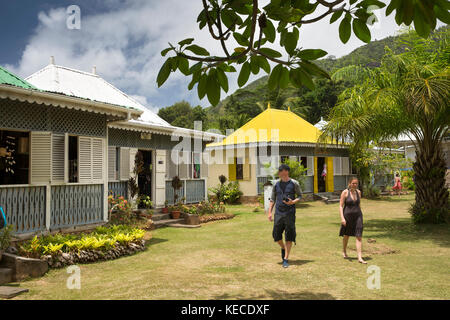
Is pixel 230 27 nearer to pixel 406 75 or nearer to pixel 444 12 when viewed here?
pixel 444 12

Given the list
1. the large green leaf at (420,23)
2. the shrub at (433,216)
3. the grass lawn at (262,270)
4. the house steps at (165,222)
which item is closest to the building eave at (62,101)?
the grass lawn at (262,270)

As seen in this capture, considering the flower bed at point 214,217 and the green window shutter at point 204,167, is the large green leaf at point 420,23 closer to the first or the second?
the flower bed at point 214,217

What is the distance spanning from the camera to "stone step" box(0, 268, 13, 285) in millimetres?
5312

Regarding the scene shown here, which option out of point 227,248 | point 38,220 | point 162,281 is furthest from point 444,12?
point 38,220

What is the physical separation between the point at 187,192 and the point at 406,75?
28.6 ft

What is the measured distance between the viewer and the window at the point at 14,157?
29.8 ft

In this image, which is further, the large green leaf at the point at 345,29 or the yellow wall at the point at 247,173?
the yellow wall at the point at 247,173

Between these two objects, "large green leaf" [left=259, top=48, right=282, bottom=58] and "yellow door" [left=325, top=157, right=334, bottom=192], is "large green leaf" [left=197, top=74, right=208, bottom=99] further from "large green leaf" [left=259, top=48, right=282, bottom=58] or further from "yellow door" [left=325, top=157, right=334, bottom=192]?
"yellow door" [left=325, top=157, right=334, bottom=192]

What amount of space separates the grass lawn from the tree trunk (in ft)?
1.65

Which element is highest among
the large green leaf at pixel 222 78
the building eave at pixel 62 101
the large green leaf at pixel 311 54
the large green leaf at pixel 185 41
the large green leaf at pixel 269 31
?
the building eave at pixel 62 101

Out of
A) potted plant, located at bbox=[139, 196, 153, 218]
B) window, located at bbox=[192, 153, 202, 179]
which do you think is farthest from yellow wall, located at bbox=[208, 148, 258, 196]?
potted plant, located at bbox=[139, 196, 153, 218]

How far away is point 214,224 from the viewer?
Answer: 1191cm

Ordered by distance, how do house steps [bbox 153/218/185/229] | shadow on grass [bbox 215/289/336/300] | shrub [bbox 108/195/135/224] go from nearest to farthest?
shadow on grass [bbox 215/289/336/300]
shrub [bbox 108/195/135/224]
house steps [bbox 153/218/185/229]

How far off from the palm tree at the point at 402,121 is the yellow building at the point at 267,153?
19.9 feet
